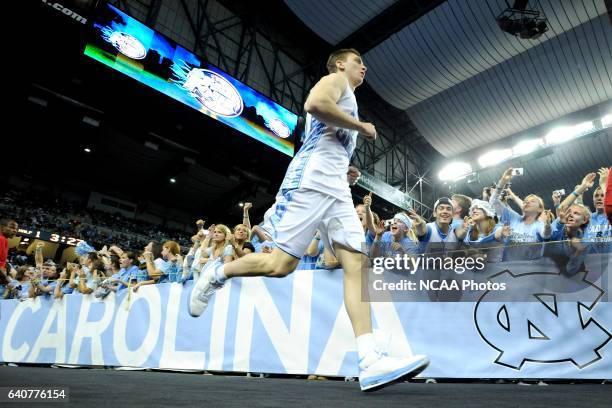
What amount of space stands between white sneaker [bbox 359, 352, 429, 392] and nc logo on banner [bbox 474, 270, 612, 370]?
4.58ft

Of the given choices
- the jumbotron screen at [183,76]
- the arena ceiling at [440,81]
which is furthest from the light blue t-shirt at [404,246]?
the arena ceiling at [440,81]

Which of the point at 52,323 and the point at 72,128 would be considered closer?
the point at 52,323

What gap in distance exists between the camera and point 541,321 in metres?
2.50

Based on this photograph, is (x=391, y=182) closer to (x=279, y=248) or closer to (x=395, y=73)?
(x=395, y=73)

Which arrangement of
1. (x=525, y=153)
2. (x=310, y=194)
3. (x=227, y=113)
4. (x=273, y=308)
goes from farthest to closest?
(x=525, y=153)
(x=227, y=113)
(x=273, y=308)
(x=310, y=194)

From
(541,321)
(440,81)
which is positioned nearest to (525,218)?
(541,321)

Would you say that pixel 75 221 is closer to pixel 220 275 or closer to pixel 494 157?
pixel 220 275

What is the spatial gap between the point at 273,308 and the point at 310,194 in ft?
5.59

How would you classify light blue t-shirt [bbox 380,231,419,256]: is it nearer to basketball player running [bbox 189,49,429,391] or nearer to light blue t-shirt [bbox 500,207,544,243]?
light blue t-shirt [bbox 500,207,544,243]

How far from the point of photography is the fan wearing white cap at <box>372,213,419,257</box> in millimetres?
3052

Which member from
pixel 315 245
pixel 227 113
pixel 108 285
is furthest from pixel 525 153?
pixel 108 285

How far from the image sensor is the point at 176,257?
Answer: 4.48 meters

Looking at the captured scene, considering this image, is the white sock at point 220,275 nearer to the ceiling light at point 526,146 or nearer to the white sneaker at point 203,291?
the white sneaker at point 203,291

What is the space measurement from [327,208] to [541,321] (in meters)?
1.79
